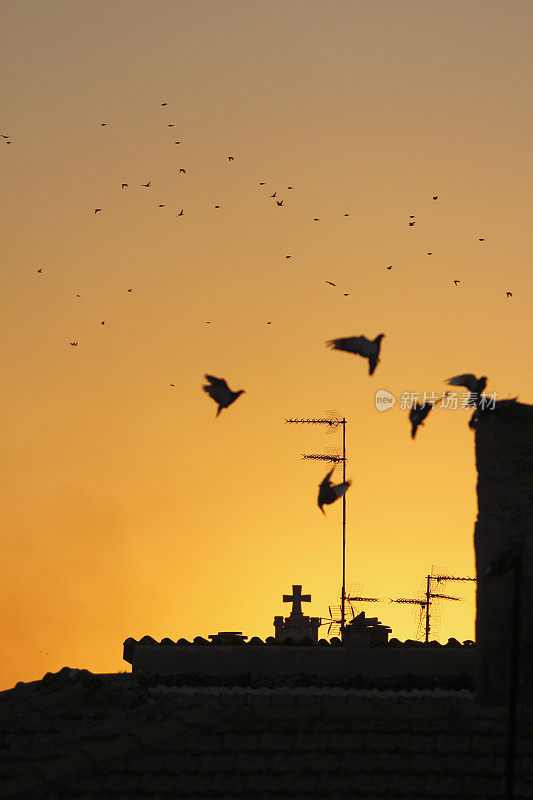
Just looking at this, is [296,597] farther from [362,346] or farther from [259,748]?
[259,748]

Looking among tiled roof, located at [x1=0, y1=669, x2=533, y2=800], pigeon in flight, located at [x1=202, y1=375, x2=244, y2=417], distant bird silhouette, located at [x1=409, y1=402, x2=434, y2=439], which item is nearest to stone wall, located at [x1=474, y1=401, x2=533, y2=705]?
tiled roof, located at [x1=0, y1=669, x2=533, y2=800]

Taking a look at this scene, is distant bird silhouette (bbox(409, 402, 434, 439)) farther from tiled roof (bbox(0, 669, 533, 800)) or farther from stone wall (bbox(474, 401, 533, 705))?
tiled roof (bbox(0, 669, 533, 800))

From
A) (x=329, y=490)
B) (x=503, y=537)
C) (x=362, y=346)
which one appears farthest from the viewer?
(x=329, y=490)

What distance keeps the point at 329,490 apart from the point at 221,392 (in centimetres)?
268

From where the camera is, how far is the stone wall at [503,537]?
19.2 meters

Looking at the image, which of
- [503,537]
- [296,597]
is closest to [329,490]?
[503,537]

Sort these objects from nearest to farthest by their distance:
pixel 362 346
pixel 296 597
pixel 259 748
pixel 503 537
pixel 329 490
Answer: pixel 259 748 → pixel 503 537 → pixel 362 346 → pixel 329 490 → pixel 296 597

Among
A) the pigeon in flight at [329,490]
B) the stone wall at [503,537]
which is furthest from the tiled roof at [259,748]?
the pigeon in flight at [329,490]

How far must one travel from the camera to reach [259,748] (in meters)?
17.5

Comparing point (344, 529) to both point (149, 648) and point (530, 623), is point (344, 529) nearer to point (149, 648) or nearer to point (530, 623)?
point (149, 648)

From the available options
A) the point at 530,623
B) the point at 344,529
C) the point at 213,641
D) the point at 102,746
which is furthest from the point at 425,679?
the point at 344,529

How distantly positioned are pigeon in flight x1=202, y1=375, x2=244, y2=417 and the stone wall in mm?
5108

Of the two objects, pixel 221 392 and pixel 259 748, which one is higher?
pixel 221 392

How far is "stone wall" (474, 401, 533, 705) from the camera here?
1922 cm
